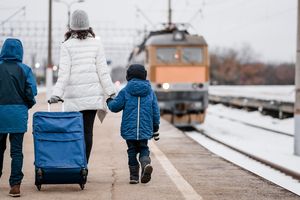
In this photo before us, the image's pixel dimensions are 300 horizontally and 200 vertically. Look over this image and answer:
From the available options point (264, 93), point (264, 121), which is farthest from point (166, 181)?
point (264, 93)

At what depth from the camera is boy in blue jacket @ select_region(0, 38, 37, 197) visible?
6520 millimetres

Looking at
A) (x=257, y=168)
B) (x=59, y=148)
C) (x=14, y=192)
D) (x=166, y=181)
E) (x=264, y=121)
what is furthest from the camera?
(x=264, y=121)

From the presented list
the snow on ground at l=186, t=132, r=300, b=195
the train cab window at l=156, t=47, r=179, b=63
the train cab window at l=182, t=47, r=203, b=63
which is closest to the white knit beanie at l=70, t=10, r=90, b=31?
the snow on ground at l=186, t=132, r=300, b=195

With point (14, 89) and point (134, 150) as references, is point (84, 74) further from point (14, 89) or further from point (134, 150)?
point (134, 150)

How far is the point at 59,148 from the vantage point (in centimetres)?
677

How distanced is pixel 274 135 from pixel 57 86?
1611cm

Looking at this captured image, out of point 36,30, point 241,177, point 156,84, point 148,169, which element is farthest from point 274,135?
point 36,30

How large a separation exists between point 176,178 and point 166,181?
0.98 ft

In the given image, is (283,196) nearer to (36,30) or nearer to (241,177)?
(241,177)

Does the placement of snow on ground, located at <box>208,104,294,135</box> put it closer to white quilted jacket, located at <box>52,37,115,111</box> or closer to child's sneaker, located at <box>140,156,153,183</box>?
child's sneaker, located at <box>140,156,153,183</box>

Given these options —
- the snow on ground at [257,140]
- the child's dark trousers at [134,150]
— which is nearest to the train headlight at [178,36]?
the snow on ground at [257,140]

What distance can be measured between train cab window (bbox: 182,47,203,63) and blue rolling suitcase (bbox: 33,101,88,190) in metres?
16.3

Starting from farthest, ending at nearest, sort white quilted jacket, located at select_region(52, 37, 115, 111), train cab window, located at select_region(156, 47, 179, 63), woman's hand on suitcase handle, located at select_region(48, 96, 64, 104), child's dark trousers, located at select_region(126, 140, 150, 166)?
train cab window, located at select_region(156, 47, 179, 63) < child's dark trousers, located at select_region(126, 140, 150, 166) < white quilted jacket, located at select_region(52, 37, 115, 111) < woman's hand on suitcase handle, located at select_region(48, 96, 64, 104)

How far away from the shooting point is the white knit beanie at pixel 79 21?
721 centimetres
